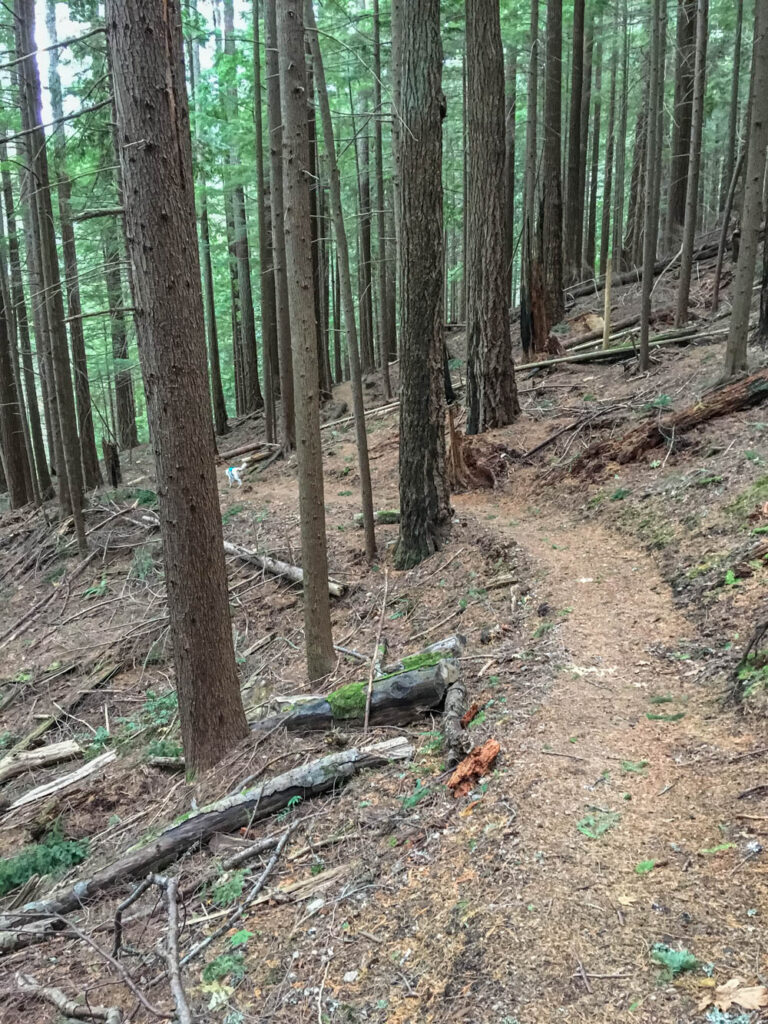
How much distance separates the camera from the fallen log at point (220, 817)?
4.52 meters

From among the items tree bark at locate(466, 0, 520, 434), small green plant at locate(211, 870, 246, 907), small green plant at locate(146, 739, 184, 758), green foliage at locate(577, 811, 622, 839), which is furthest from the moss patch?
tree bark at locate(466, 0, 520, 434)

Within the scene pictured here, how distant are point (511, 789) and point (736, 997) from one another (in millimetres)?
1560

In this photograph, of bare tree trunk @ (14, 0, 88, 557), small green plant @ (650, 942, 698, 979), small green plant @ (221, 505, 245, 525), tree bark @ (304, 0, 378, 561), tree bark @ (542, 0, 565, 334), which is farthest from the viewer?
tree bark @ (542, 0, 565, 334)

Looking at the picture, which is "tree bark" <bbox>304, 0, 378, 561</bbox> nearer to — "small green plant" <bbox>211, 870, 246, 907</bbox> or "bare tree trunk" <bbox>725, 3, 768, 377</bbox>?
"bare tree trunk" <bbox>725, 3, 768, 377</bbox>

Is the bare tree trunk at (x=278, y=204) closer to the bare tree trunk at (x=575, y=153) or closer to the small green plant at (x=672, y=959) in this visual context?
the bare tree trunk at (x=575, y=153)

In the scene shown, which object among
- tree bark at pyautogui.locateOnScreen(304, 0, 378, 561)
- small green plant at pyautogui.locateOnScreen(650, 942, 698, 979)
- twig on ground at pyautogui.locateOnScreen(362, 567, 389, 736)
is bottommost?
Result: twig on ground at pyautogui.locateOnScreen(362, 567, 389, 736)

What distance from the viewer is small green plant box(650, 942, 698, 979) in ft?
7.70

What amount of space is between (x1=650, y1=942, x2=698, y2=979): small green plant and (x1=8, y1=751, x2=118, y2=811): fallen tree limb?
582 centimetres

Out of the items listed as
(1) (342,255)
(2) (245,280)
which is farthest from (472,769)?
(2) (245,280)

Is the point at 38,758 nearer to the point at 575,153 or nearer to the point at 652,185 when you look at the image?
the point at 652,185

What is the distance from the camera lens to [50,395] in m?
12.9

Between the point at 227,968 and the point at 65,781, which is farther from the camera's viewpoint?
the point at 65,781

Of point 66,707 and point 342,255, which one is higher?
point 342,255

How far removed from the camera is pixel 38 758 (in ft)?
23.4
